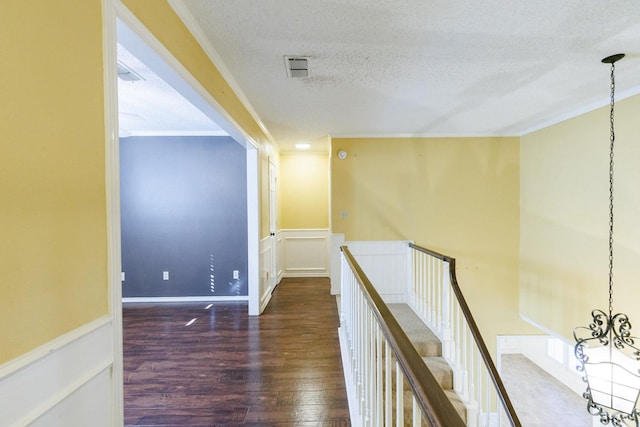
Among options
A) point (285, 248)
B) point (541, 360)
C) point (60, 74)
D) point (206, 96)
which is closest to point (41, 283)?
point (60, 74)

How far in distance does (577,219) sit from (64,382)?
4.55 metres

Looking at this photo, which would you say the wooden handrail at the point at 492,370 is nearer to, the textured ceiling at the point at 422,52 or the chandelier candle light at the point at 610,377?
the chandelier candle light at the point at 610,377

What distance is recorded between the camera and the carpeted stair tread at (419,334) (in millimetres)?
2951

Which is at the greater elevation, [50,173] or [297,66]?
[297,66]

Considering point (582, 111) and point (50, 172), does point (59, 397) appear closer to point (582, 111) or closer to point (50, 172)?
point (50, 172)

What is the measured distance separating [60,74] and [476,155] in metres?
4.62

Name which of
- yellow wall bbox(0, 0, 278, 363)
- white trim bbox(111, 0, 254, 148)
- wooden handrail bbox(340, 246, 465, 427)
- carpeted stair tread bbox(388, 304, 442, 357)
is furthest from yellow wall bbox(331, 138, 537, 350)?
→ yellow wall bbox(0, 0, 278, 363)

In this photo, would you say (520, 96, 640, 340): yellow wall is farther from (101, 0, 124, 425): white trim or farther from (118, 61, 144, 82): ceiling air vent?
(118, 61, 144, 82): ceiling air vent

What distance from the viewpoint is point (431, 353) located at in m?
2.94

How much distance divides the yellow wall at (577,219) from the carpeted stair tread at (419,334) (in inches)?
70.7

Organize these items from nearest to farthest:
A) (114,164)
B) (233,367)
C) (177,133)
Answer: (114,164) → (233,367) → (177,133)

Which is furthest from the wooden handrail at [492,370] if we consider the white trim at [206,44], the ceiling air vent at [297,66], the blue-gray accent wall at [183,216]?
the blue-gray accent wall at [183,216]

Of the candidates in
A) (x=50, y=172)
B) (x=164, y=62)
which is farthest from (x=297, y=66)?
(x=50, y=172)

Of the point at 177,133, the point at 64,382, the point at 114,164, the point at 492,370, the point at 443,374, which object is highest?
the point at 177,133
